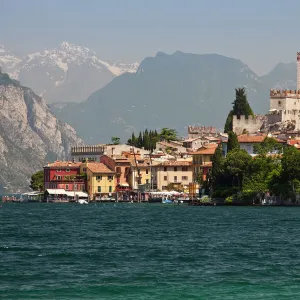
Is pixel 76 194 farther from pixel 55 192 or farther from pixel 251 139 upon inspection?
pixel 251 139

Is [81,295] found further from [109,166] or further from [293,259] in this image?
[109,166]

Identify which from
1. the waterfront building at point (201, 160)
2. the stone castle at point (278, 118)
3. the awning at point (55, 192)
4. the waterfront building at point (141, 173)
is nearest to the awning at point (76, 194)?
the awning at point (55, 192)

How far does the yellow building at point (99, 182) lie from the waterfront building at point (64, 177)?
→ 1.90 meters

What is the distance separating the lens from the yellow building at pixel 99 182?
18312 centimetres

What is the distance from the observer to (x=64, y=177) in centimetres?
18712

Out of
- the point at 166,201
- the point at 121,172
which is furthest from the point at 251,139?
the point at 121,172

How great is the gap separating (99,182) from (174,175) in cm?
1131

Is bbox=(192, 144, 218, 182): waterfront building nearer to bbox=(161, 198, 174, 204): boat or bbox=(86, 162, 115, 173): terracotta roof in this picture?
bbox=(161, 198, 174, 204): boat

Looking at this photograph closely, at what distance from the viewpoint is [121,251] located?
63906 millimetres

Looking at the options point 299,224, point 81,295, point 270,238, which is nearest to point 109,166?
point 299,224

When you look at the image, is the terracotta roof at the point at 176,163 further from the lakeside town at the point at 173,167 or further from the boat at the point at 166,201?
the boat at the point at 166,201

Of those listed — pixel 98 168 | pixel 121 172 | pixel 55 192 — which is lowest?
pixel 55 192

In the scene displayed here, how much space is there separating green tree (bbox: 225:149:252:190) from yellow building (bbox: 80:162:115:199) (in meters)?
44.1

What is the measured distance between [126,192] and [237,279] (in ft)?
430
